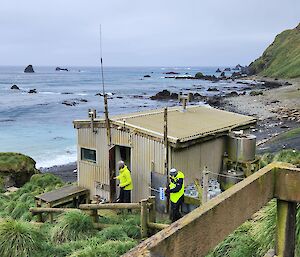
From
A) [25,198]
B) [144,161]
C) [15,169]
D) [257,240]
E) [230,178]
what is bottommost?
[15,169]

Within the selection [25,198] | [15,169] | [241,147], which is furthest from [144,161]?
[15,169]

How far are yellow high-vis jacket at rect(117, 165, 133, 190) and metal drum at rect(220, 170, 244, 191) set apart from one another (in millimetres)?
3053

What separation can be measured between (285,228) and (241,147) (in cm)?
1016

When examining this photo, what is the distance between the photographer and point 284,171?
290 cm

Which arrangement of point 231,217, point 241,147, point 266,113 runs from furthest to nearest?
point 266,113
point 241,147
point 231,217

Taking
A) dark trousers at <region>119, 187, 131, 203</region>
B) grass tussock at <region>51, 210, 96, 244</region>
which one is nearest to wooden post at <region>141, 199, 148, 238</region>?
grass tussock at <region>51, 210, 96, 244</region>

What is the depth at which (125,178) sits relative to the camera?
11836 mm

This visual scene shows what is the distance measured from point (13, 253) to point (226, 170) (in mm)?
7842

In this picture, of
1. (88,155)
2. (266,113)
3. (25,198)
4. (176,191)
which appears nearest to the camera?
(176,191)

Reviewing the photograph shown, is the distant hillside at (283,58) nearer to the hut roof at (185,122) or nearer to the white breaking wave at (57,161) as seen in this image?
the white breaking wave at (57,161)

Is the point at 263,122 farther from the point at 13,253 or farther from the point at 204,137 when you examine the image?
the point at 13,253

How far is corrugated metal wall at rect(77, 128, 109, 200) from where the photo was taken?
13.0 m

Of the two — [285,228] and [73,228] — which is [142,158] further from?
[285,228]

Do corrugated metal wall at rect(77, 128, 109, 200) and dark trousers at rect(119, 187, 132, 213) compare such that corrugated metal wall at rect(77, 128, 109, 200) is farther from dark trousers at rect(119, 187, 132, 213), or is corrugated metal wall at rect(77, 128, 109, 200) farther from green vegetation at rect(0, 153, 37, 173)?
green vegetation at rect(0, 153, 37, 173)
